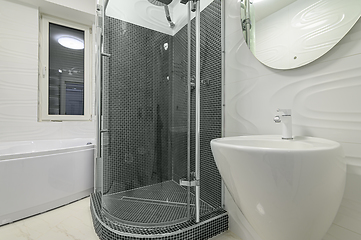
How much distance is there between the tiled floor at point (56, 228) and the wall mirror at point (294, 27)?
1.25 metres

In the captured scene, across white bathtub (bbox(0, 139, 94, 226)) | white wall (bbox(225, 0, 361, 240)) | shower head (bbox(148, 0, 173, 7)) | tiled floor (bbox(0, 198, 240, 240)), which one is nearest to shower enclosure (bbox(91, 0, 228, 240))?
shower head (bbox(148, 0, 173, 7))

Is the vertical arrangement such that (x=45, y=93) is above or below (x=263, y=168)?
above

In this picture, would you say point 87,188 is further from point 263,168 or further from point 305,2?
point 305,2

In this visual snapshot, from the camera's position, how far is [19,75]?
Result: 2375mm

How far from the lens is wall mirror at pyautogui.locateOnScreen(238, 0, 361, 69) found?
861mm

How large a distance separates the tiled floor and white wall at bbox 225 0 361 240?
2.53 ft

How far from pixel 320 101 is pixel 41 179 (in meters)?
2.20

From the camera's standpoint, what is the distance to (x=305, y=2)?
982mm

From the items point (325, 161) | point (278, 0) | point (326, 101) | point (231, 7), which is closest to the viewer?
point (325, 161)

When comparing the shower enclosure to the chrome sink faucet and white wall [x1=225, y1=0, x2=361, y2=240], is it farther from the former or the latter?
the chrome sink faucet

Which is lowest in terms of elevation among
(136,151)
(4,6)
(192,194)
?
(192,194)

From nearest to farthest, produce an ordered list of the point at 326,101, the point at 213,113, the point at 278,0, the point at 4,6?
the point at 326,101, the point at 278,0, the point at 213,113, the point at 4,6

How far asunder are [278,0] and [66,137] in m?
2.83

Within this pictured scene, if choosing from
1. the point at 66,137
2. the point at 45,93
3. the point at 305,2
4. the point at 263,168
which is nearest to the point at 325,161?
the point at 263,168
